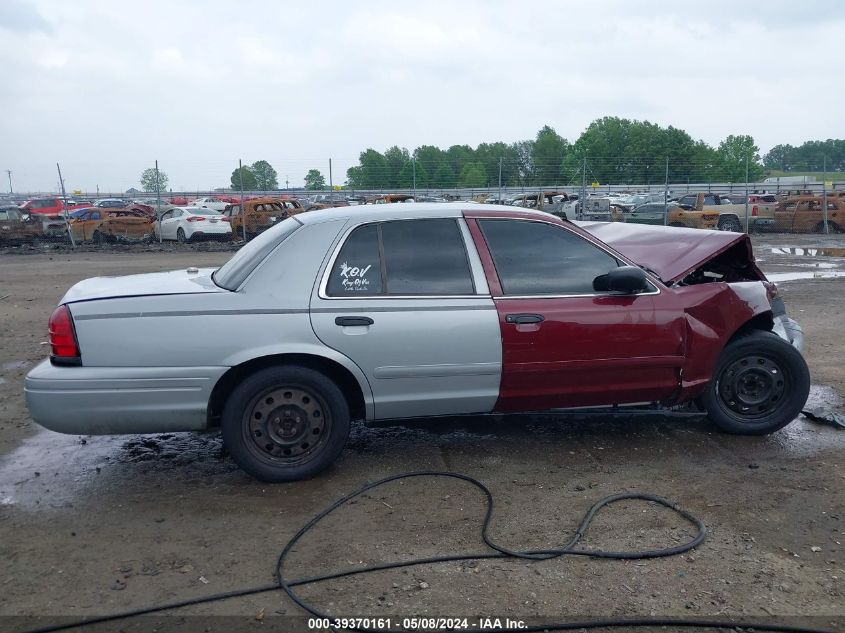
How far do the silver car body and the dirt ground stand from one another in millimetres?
483

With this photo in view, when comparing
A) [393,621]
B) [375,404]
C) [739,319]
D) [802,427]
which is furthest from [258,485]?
[802,427]

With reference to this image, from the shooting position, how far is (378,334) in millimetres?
4609

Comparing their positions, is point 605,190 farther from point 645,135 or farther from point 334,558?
point 334,558

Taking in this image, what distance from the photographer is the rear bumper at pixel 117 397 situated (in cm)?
434

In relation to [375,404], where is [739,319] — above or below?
above

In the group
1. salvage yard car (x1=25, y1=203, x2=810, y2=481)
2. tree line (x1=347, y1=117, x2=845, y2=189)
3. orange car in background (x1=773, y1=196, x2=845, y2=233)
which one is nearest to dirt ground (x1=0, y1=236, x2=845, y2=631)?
salvage yard car (x1=25, y1=203, x2=810, y2=481)

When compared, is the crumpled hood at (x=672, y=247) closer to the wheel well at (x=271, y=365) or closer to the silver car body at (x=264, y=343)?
the silver car body at (x=264, y=343)

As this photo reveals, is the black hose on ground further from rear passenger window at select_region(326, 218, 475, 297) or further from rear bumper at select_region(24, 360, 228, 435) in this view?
rear passenger window at select_region(326, 218, 475, 297)

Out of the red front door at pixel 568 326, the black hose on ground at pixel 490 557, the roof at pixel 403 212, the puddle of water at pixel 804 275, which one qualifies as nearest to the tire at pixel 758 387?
the red front door at pixel 568 326

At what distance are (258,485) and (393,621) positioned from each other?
Answer: 170 centimetres

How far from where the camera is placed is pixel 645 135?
2899 inches

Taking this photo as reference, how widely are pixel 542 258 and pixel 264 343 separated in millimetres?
1808

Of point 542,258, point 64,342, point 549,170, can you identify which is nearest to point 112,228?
point 549,170

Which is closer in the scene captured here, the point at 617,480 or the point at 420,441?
the point at 617,480
